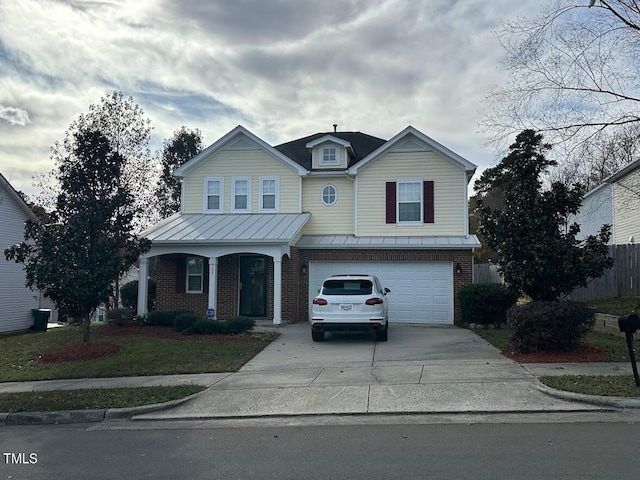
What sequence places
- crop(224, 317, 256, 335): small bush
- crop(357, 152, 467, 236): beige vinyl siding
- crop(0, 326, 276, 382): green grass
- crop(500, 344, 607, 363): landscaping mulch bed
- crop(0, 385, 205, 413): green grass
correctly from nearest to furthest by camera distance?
crop(0, 385, 205, 413): green grass, crop(500, 344, 607, 363): landscaping mulch bed, crop(0, 326, 276, 382): green grass, crop(224, 317, 256, 335): small bush, crop(357, 152, 467, 236): beige vinyl siding

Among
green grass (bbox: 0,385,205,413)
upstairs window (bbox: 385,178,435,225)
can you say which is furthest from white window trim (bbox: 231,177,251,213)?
green grass (bbox: 0,385,205,413)

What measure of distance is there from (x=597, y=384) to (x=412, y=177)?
12756 mm

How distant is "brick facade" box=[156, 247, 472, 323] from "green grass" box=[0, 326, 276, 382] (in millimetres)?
3733

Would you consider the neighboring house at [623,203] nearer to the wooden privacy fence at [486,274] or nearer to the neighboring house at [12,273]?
the wooden privacy fence at [486,274]

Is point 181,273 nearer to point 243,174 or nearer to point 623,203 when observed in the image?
point 243,174

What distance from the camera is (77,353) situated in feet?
42.3

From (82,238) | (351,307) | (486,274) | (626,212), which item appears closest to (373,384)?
(351,307)

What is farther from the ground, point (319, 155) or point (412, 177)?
point (319, 155)

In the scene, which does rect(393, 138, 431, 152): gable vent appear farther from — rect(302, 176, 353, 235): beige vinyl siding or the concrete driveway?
the concrete driveway

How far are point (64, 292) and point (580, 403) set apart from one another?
11288 mm

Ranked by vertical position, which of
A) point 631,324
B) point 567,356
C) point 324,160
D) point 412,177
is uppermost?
point 324,160

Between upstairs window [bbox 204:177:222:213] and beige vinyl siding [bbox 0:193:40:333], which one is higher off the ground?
upstairs window [bbox 204:177:222:213]

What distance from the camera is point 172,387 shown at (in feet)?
31.7

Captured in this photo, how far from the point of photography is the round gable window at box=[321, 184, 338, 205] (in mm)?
21219
